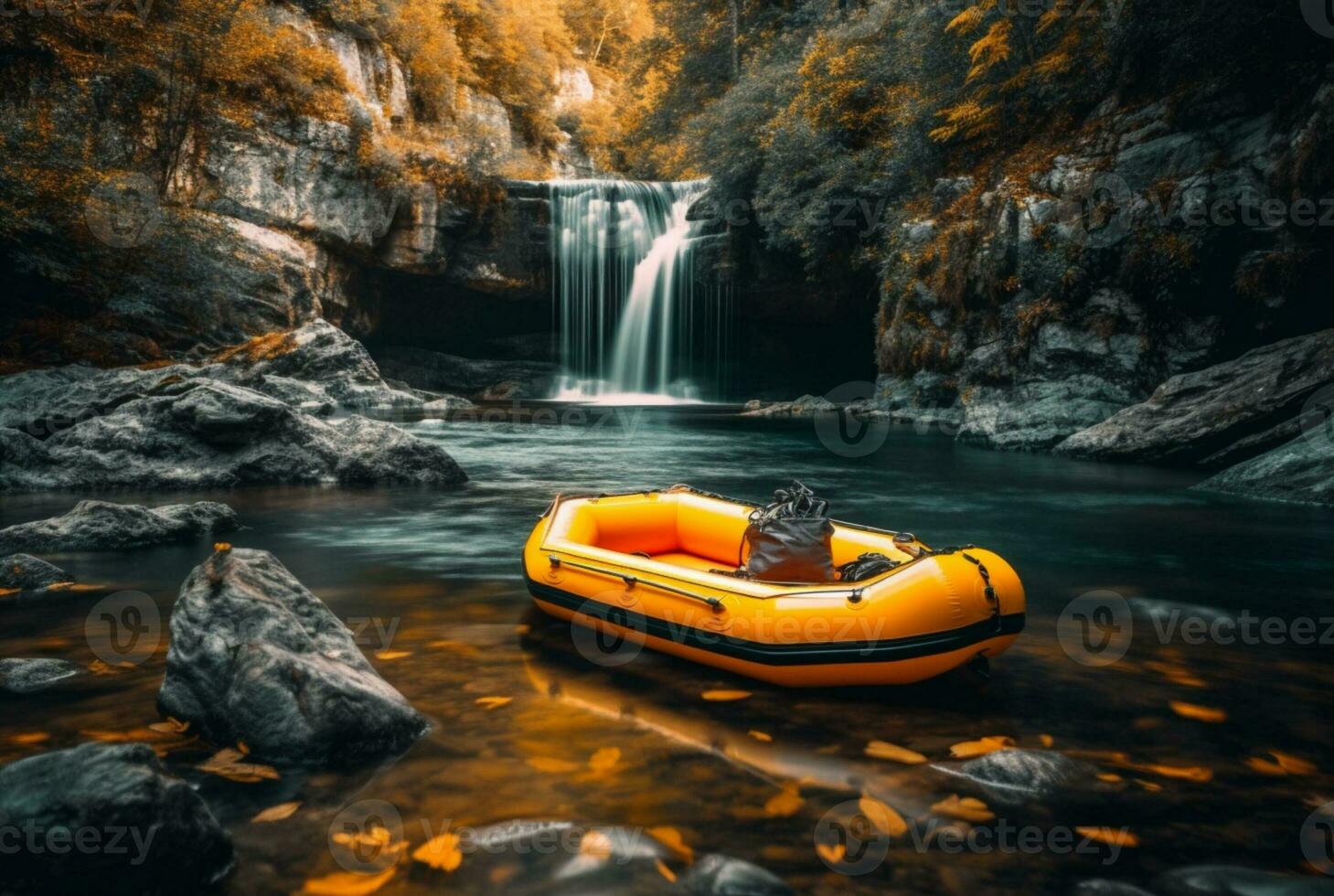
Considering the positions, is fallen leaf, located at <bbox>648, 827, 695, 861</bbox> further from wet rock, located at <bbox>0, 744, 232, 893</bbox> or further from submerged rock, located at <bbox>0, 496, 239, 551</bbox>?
submerged rock, located at <bbox>0, 496, 239, 551</bbox>

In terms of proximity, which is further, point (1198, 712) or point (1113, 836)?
point (1198, 712)

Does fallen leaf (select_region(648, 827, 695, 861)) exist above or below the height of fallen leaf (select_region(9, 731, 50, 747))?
below

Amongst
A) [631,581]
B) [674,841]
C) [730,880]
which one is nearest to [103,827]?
[674,841]

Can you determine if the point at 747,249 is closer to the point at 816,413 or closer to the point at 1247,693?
the point at 816,413

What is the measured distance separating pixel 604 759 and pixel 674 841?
0.66 metres

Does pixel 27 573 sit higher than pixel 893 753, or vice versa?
pixel 27 573

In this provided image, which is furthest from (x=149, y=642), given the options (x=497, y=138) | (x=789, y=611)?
(x=497, y=138)

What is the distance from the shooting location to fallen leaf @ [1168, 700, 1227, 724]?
13.1ft

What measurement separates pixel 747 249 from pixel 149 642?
21.0m

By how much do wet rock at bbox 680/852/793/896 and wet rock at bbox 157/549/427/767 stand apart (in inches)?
56.1

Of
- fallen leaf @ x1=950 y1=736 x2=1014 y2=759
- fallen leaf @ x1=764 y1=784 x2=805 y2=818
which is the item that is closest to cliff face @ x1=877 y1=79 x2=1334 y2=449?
fallen leaf @ x1=950 y1=736 x2=1014 y2=759

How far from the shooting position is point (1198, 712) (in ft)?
13.3

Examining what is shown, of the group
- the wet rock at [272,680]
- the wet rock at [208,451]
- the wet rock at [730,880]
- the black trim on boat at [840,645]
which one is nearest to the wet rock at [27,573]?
the wet rock at [272,680]

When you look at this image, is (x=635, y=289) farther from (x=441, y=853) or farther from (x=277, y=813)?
(x=441, y=853)
